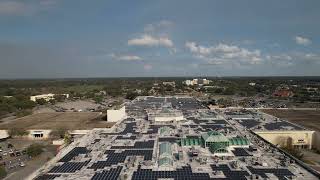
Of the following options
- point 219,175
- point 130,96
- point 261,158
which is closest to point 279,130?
point 261,158

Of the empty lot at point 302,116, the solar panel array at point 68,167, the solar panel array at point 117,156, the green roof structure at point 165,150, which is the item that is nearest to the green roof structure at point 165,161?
the green roof structure at point 165,150

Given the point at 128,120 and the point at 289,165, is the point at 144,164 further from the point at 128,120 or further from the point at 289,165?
the point at 128,120

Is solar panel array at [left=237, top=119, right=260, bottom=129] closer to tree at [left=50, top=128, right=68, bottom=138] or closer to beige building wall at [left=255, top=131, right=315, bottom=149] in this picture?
beige building wall at [left=255, top=131, right=315, bottom=149]

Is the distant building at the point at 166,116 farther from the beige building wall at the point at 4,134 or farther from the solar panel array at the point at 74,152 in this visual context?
the beige building wall at the point at 4,134

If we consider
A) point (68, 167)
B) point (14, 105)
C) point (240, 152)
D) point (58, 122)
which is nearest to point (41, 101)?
point (14, 105)

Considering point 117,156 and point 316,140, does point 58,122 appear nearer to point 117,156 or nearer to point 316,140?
point 117,156
